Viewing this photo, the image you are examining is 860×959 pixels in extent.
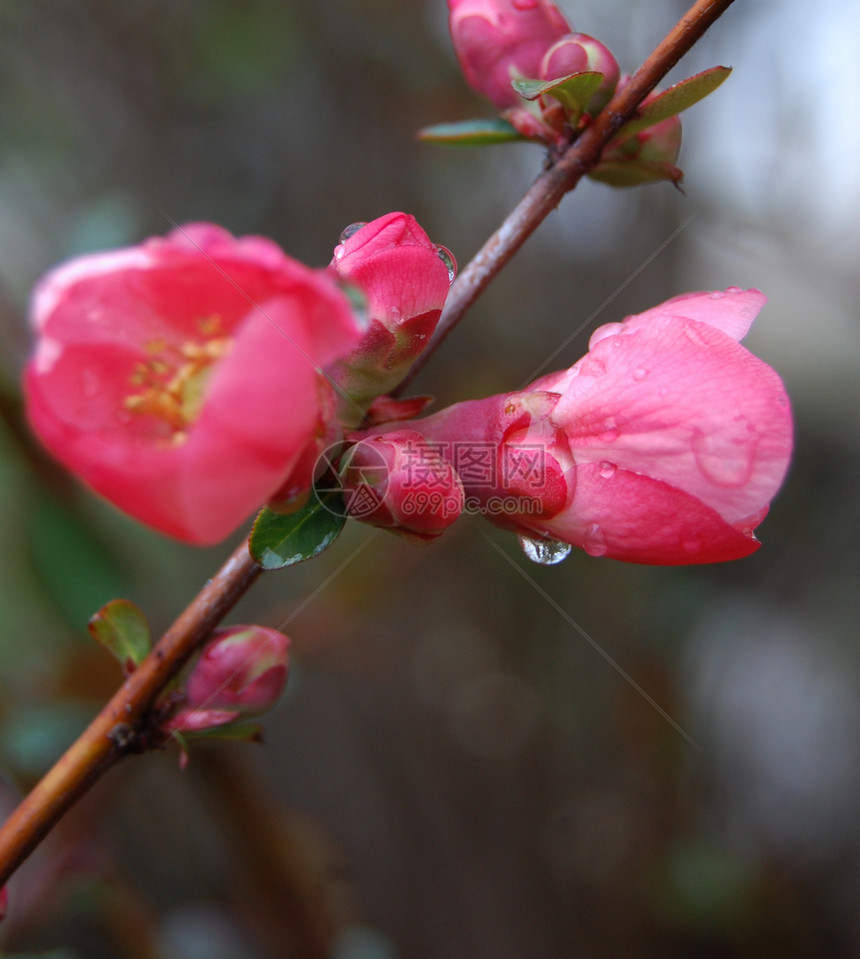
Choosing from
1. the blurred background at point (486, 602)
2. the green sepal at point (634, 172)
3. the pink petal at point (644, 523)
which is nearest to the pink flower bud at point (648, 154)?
the green sepal at point (634, 172)

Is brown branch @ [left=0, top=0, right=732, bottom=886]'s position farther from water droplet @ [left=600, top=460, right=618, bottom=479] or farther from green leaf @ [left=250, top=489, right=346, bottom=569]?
water droplet @ [left=600, top=460, right=618, bottom=479]

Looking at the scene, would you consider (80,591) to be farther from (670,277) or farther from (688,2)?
(688,2)

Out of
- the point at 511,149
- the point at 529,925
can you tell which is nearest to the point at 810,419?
the point at 511,149

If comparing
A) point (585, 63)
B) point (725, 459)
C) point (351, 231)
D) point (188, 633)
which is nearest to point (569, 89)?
point (585, 63)

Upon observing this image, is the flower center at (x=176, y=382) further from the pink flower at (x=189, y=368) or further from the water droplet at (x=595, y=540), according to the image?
the water droplet at (x=595, y=540)

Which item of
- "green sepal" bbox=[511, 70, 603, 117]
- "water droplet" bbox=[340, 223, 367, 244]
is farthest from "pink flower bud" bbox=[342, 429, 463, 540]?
"green sepal" bbox=[511, 70, 603, 117]
